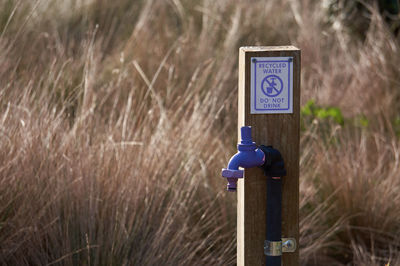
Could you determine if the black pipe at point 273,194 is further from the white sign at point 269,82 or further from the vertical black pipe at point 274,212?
the white sign at point 269,82

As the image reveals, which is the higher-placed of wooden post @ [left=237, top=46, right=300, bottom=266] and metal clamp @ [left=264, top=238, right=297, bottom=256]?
wooden post @ [left=237, top=46, right=300, bottom=266]

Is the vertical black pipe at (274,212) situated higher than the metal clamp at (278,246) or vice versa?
the vertical black pipe at (274,212)

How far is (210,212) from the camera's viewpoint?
11.1 ft

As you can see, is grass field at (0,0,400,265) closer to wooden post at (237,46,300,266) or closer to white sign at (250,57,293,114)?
wooden post at (237,46,300,266)

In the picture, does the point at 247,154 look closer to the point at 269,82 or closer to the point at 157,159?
the point at 269,82

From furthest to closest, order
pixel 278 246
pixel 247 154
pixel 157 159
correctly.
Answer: pixel 157 159 → pixel 278 246 → pixel 247 154

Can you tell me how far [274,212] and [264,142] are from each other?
22cm

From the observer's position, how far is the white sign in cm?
202

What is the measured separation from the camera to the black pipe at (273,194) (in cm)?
199

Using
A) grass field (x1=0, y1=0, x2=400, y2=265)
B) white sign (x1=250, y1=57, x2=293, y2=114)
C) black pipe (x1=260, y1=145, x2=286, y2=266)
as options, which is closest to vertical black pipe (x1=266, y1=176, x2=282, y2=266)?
black pipe (x1=260, y1=145, x2=286, y2=266)

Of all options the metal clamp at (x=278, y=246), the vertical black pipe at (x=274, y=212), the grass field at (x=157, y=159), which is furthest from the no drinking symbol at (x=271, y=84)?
the grass field at (x=157, y=159)

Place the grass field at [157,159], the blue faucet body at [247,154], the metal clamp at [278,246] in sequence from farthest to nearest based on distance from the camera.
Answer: the grass field at [157,159], the metal clamp at [278,246], the blue faucet body at [247,154]

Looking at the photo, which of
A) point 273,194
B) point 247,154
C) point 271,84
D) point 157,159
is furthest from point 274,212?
point 157,159

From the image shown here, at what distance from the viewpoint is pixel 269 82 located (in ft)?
6.64
